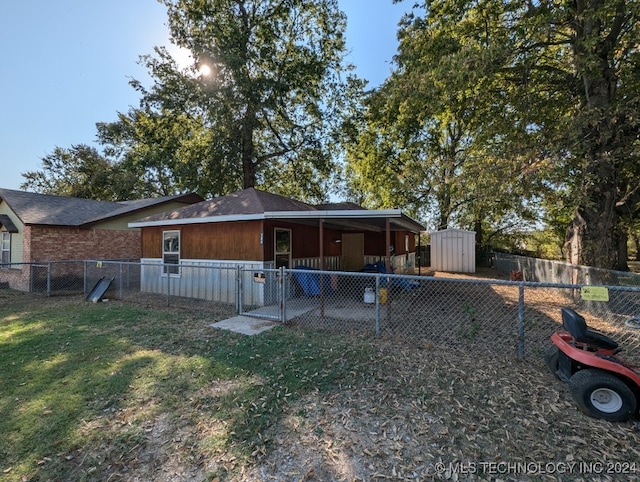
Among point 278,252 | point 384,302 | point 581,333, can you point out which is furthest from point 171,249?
point 581,333

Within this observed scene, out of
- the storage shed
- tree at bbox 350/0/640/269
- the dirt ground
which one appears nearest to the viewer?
the dirt ground

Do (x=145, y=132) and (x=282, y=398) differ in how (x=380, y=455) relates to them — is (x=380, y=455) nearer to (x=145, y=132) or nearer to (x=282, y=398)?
(x=282, y=398)

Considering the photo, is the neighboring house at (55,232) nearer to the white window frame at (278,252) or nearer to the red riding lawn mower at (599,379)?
the white window frame at (278,252)

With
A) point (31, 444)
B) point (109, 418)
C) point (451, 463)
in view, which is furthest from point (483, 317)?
point (31, 444)

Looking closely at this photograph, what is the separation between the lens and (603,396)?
9.74ft

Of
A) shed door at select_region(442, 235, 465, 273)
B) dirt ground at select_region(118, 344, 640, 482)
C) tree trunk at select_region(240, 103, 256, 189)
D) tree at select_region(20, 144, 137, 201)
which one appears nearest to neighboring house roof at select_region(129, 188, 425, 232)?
dirt ground at select_region(118, 344, 640, 482)

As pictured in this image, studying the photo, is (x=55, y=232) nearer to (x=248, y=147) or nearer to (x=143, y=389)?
(x=248, y=147)

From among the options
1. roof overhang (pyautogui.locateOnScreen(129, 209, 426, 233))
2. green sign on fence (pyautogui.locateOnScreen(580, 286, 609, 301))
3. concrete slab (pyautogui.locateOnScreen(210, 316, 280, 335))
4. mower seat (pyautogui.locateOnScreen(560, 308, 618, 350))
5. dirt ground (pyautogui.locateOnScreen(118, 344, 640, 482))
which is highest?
roof overhang (pyautogui.locateOnScreen(129, 209, 426, 233))

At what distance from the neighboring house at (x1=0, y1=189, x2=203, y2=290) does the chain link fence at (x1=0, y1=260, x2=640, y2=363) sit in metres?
0.44

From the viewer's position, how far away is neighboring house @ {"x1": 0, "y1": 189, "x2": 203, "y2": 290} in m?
11.2

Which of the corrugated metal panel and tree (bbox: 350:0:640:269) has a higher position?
tree (bbox: 350:0:640:269)

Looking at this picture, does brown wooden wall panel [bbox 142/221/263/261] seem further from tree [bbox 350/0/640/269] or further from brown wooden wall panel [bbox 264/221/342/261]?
tree [bbox 350/0/640/269]

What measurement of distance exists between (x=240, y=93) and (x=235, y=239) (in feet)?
27.9

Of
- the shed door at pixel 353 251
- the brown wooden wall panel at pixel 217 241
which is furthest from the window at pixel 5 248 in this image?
the shed door at pixel 353 251
